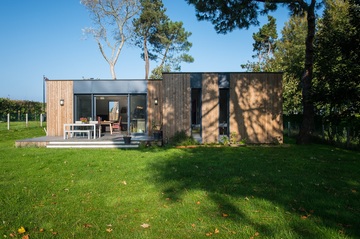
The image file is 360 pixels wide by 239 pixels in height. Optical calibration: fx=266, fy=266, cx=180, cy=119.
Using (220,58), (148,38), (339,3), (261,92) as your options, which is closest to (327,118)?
(261,92)

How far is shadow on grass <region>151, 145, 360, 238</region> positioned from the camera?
3.07 meters

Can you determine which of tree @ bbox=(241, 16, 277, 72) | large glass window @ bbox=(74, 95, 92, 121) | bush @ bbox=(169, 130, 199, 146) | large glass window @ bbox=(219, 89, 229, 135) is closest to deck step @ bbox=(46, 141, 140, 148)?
bush @ bbox=(169, 130, 199, 146)

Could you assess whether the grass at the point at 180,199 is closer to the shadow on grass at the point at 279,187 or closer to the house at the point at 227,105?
the shadow on grass at the point at 279,187

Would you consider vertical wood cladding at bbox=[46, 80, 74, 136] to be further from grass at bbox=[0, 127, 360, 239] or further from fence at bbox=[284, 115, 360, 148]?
fence at bbox=[284, 115, 360, 148]

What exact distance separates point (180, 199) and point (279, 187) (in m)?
1.76

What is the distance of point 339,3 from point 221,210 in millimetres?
19846

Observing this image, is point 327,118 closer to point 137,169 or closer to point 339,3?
point 137,169

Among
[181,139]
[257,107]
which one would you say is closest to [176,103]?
[181,139]

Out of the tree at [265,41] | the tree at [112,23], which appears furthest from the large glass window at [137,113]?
the tree at [265,41]

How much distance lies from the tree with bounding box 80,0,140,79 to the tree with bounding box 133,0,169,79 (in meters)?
0.98

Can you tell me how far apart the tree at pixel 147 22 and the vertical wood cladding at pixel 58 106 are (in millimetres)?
14398

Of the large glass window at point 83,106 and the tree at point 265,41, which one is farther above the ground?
the tree at point 265,41

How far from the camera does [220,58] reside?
1978 cm

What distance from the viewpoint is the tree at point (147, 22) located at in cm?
2484
